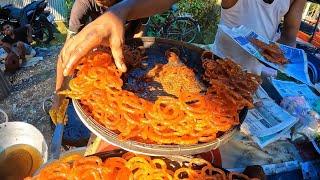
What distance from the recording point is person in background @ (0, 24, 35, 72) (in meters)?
8.02

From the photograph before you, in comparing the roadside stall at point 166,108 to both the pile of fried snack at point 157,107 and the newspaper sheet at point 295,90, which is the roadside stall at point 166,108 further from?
the newspaper sheet at point 295,90

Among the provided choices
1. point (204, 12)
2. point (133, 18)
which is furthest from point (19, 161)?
point (204, 12)

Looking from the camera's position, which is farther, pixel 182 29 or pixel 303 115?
pixel 182 29

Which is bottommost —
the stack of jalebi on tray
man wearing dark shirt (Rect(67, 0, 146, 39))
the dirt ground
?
the dirt ground

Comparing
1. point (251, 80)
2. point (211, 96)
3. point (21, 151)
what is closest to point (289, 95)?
point (251, 80)

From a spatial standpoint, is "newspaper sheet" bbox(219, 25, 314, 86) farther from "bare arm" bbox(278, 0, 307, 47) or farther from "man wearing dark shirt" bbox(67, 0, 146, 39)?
"man wearing dark shirt" bbox(67, 0, 146, 39)

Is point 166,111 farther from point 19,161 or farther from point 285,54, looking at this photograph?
point 19,161

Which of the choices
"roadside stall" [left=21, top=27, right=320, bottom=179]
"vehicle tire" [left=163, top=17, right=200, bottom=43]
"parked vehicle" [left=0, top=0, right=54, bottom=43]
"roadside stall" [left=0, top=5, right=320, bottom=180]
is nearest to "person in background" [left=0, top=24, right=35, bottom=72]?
"parked vehicle" [left=0, top=0, right=54, bottom=43]

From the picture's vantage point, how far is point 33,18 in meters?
10.4

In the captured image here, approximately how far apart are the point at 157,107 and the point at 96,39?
0.58 meters

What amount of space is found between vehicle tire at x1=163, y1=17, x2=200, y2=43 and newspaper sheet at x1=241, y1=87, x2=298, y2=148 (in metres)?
6.56

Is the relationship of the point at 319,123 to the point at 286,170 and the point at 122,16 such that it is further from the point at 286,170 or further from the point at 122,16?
the point at 122,16

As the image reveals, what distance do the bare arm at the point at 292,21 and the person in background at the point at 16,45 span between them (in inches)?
249

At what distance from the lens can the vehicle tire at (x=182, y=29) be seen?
1050 centimetres
